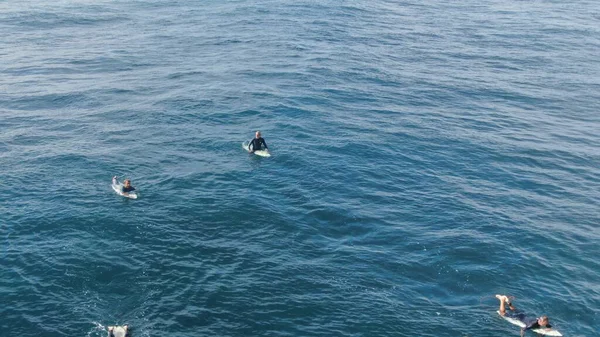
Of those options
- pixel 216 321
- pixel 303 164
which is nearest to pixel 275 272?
pixel 216 321

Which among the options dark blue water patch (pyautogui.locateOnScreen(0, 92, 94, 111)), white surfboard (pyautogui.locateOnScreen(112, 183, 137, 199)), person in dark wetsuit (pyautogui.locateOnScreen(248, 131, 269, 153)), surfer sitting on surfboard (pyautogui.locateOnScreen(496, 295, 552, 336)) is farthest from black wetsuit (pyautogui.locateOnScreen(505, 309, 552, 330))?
dark blue water patch (pyautogui.locateOnScreen(0, 92, 94, 111))

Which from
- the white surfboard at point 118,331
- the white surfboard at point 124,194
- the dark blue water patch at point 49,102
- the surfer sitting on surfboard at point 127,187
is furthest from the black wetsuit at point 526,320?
the dark blue water patch at point 49,102

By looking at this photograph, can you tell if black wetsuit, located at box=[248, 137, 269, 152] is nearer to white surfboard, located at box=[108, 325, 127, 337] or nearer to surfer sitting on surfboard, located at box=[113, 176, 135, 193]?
surfer sitting on surfboard, located at box=[113, 176, 135, 193]

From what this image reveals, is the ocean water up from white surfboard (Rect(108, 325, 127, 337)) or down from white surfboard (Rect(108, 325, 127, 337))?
up

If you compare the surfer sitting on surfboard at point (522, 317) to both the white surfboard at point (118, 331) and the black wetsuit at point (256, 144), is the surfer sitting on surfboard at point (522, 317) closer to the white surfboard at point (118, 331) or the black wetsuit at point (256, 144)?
the white surfboard at point (118, 331)

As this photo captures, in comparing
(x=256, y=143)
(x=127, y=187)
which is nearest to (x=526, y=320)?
(x=256, y=143)

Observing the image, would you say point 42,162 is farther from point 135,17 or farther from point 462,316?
point 135,17
